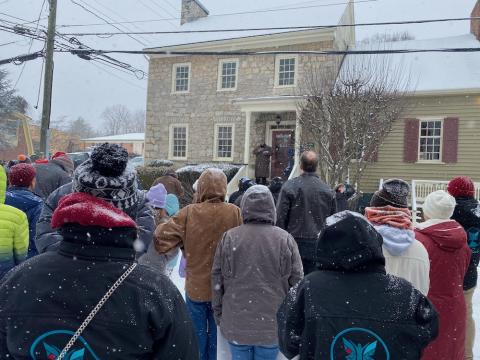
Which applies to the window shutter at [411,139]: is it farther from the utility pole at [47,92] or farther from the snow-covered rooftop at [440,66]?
the utility pole at [47,92]

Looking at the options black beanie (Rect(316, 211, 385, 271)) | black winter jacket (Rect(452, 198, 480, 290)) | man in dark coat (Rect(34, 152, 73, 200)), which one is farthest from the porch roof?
black beanie (Rect(316, 211, 385, 271))

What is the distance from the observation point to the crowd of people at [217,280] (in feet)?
4.68

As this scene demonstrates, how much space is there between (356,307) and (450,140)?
1532 cm

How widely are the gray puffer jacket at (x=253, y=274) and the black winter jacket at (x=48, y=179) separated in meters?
3.24

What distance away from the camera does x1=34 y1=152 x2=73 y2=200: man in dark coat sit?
559 cm

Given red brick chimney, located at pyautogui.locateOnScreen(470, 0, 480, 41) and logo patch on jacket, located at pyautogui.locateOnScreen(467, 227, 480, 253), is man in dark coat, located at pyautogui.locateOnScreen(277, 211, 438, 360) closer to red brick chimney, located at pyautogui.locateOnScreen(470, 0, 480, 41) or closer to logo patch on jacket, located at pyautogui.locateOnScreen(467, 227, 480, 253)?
logo patch on jacket, located at pyautogui.locateOnScreen(467, 227, 480, 253)

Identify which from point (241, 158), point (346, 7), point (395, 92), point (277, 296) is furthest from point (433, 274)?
point (346, 7)

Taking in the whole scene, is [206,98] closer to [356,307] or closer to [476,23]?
[476,23]

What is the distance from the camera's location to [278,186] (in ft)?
22.9

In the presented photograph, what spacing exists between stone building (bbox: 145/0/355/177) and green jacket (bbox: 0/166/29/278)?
1318 centimetres

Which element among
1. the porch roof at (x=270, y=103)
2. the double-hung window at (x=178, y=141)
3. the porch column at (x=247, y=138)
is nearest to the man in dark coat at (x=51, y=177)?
the porch roof at (x=270, y=103)

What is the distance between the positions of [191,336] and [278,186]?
5506mm

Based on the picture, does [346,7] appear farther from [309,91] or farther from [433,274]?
[433,274]

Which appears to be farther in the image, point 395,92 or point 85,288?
point 395,92
